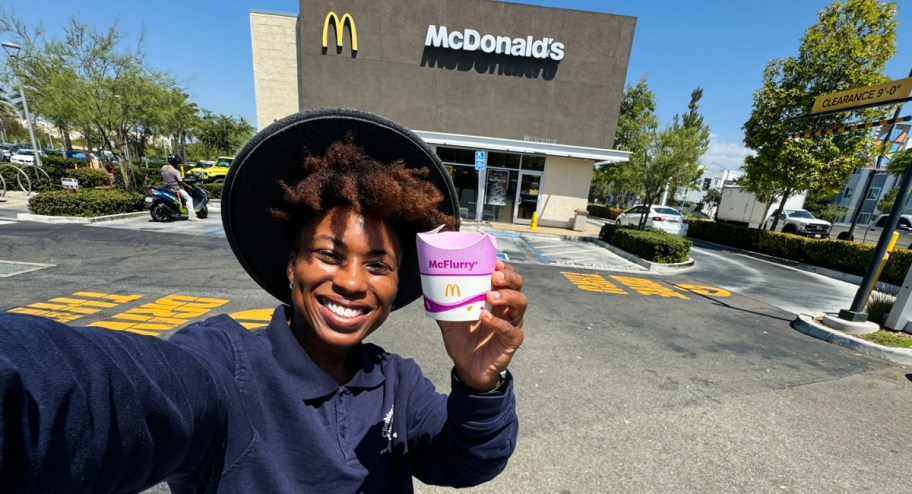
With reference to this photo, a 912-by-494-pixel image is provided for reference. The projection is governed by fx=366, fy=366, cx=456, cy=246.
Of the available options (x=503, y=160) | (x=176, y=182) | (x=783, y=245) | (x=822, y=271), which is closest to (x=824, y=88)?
(x=783, y=245)

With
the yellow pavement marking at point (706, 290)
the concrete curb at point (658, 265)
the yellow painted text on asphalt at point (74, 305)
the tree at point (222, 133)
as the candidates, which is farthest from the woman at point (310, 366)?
the tree at point (222, 133)

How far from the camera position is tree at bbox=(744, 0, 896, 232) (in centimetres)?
1243

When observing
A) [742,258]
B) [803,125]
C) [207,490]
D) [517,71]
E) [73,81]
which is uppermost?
[517,71]

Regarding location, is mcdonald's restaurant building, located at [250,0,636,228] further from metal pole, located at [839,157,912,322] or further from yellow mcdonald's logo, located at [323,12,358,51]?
metal pole, located at [839,157,912,322]

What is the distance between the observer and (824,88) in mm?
13109

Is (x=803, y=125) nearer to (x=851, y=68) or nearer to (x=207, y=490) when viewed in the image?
(x=851, y=68)

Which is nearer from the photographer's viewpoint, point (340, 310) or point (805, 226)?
point (340, 310)

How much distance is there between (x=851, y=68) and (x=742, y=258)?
23.8ft

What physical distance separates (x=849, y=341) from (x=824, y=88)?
12581mm

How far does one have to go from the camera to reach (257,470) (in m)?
0.89

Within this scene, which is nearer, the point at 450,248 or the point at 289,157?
the point at 450,248

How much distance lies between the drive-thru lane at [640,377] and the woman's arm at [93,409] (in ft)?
7.15

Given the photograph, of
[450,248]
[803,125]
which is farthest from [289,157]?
[803,125]

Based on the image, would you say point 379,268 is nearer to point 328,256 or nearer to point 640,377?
point 328,256
